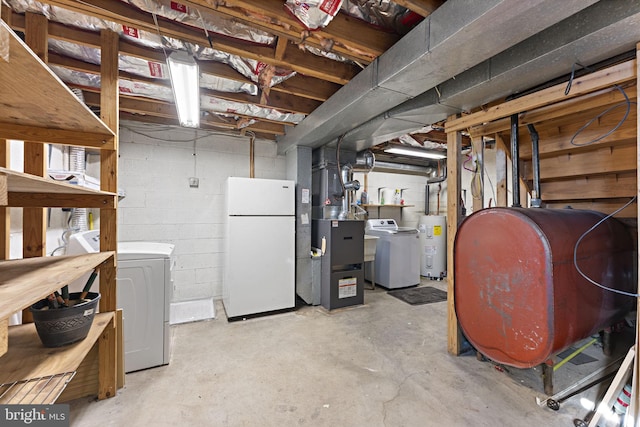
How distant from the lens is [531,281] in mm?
1586

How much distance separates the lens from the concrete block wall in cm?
336

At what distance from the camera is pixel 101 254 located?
167 centimetres

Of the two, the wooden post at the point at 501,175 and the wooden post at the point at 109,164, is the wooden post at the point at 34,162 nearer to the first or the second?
the wooden post at the point at 109,164

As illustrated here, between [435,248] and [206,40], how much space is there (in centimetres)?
463

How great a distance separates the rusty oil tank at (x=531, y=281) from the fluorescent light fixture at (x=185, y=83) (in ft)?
7.43

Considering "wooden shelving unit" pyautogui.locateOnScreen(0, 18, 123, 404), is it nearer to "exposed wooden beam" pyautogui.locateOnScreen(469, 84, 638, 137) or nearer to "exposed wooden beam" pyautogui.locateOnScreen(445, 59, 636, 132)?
"exposed wooden beam" pyautogui.locateOnScreen(445, 59, 636, 132)

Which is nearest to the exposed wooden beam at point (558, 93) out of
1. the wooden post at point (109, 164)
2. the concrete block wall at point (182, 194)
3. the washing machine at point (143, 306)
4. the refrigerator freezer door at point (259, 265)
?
the refrigerator freezer door at point (259, 265)

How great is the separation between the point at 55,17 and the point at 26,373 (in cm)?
201

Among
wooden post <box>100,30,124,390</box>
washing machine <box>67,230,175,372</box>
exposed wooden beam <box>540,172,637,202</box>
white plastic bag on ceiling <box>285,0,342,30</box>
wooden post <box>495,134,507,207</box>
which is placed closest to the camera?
white plastic bag on ceiling <box>285,0,342,30</box>

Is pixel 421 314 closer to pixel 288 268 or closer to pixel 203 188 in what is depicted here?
pixel 288 268

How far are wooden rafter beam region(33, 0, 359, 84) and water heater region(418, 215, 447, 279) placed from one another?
359 cm

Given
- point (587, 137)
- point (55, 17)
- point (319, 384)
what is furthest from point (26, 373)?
point (587, 137)

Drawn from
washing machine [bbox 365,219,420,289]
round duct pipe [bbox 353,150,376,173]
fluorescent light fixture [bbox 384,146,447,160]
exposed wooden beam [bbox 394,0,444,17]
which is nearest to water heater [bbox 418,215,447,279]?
washing machine [bbox 365,219,420,289]

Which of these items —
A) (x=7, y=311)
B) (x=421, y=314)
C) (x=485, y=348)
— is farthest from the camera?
(x=421, y=314)
